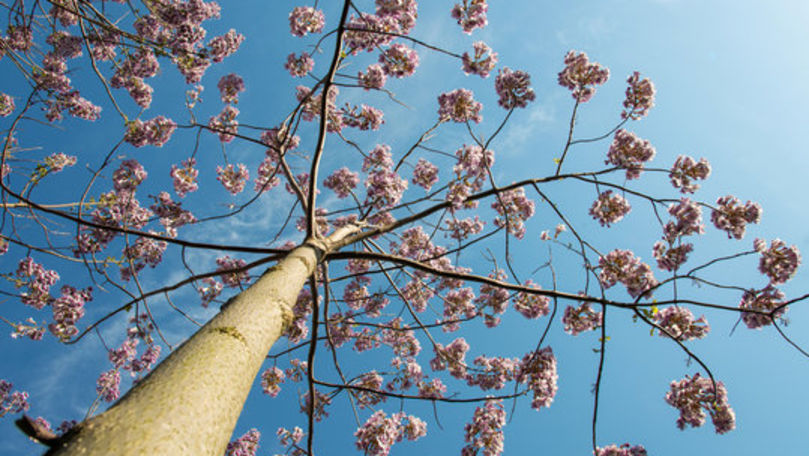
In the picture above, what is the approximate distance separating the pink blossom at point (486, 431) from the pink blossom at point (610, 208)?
284 cm

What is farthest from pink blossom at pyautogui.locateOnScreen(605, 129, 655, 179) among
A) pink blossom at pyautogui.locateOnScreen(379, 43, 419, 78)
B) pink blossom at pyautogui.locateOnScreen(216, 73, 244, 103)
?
pink blossom at pyautogui.locateOnScreen(216, 73, 244, 103)

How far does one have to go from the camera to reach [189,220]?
5762 millimetres

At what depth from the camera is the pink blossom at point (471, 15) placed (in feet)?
16.5

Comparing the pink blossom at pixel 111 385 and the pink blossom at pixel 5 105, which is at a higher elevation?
the pink blossom at pixel 5 105

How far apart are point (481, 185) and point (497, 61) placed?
183 centimetres

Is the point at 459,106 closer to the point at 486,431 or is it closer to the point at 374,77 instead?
the point at 374,77

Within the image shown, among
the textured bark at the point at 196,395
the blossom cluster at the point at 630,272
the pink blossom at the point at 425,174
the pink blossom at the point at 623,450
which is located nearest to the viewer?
the textured bark at the point at 196,395

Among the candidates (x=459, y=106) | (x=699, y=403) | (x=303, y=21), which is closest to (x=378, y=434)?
(x=699, y=403)

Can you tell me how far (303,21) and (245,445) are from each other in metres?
6.59

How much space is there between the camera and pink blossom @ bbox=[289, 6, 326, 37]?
577cm

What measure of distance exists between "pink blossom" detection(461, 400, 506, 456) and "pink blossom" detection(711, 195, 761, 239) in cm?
360

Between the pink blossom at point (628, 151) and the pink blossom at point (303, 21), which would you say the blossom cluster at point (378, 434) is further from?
the pink blossom at point (303, 21)

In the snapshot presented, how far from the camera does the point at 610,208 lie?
5.03m

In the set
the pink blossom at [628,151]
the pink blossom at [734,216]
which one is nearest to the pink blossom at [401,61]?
the pink blossom at [628,151]
